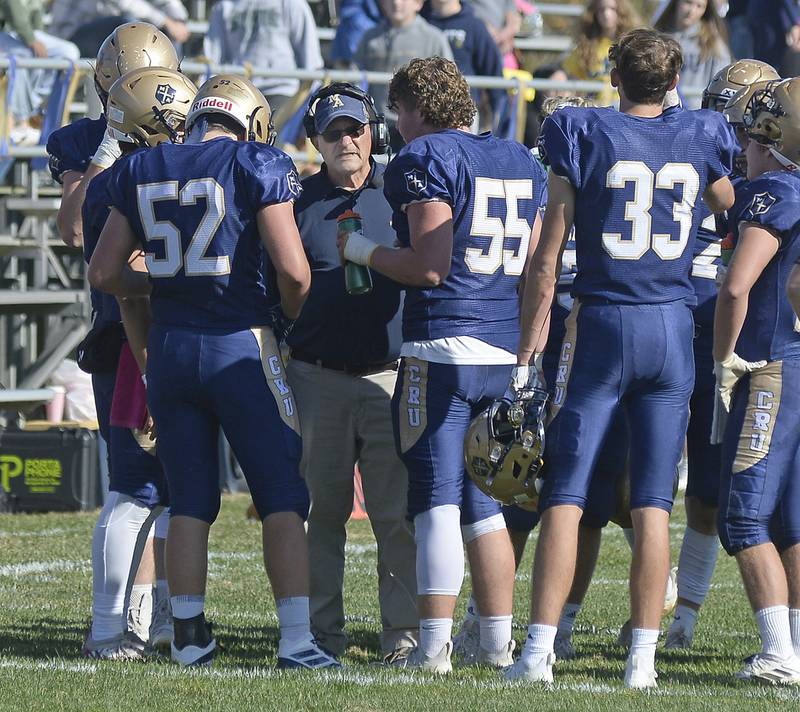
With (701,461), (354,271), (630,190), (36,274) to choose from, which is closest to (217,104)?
Answer: (354,271)

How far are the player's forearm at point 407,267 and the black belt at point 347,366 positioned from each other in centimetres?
58

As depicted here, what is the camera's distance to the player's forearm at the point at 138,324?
16.4 ft

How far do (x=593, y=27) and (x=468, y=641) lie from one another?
235 inches

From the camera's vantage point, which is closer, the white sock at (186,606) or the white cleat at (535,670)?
the white cleat at (535,670)

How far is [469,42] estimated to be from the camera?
11.1m

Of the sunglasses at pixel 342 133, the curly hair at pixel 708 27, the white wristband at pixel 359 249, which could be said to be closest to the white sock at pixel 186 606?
the white wristband at pixel 359 249

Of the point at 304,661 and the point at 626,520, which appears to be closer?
the point at 304,661

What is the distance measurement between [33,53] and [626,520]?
→ 21.2 ft

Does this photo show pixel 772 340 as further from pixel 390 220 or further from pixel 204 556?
pixel 204 556

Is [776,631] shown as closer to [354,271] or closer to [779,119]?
[779,119]

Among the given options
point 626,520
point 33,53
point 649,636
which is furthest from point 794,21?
point 649,636

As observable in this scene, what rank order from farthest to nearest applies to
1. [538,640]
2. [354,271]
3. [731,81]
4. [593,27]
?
[593,27]
[731,81]
[354,271]
[538,640]

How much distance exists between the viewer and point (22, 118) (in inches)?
390

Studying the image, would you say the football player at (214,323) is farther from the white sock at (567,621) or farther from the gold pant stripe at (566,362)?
the white sock at (567,621)
